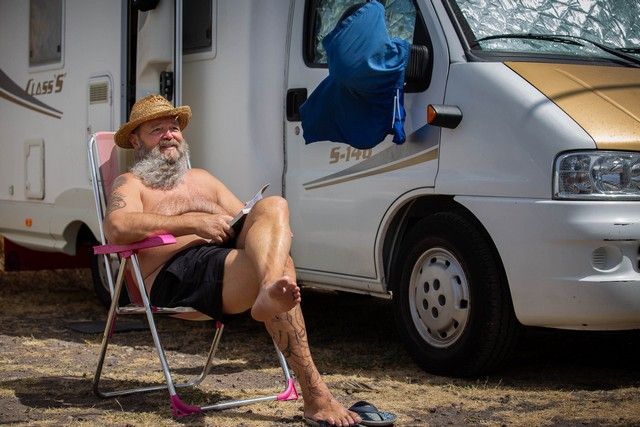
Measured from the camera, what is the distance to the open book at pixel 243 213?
5.03 meters

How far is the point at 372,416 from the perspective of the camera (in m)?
4.70

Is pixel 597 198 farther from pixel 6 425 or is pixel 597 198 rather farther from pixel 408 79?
pixel 6 425

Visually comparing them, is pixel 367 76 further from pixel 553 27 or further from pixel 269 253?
pixel 269 253

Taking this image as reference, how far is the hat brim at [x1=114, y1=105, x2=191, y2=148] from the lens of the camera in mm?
5535

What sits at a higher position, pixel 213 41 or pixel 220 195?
pixel 213 41

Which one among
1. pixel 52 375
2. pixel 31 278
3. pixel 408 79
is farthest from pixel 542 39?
pixel 31 278

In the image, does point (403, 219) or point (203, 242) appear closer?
point (203, 242)

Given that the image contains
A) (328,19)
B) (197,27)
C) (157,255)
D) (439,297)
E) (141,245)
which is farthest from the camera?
(197,27)

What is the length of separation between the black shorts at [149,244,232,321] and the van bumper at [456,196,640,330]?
128 centimetres

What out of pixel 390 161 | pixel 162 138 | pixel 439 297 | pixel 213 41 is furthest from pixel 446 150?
pixel 213 41

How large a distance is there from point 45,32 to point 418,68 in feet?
12.0

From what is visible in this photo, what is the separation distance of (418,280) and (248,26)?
186 centimetres

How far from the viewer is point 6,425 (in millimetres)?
4863

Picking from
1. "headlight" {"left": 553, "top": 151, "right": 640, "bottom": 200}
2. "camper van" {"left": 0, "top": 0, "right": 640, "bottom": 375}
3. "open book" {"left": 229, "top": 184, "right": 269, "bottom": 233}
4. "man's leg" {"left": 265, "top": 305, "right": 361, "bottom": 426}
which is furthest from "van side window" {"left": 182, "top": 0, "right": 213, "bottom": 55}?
"man's leg" {"left": 265, "top": 305, "right": 361, "bottom": 426}
